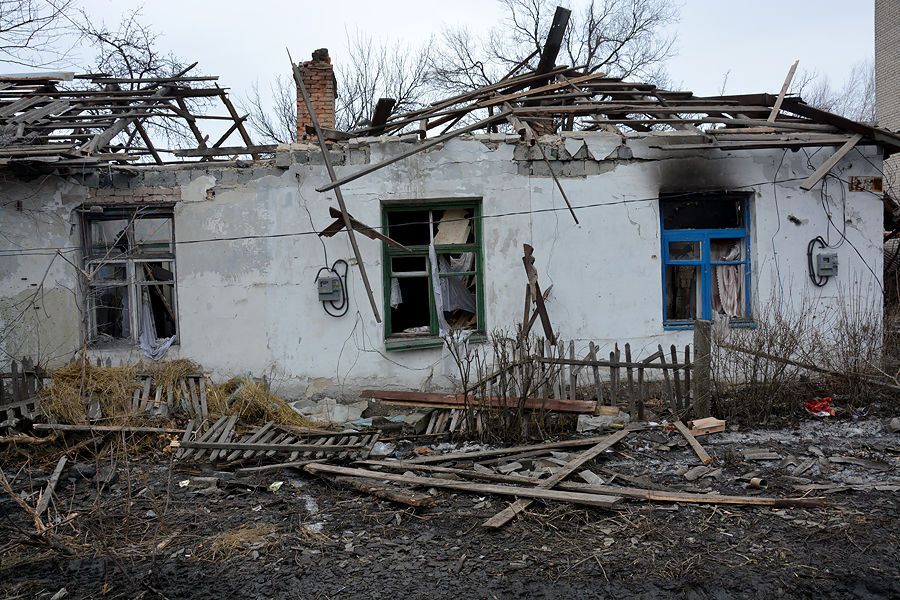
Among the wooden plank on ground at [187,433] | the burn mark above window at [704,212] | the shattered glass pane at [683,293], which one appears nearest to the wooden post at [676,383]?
the shattered glass pane at [683,293]

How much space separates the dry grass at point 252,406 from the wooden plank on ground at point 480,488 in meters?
1.90

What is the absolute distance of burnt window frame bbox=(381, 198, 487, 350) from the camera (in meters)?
8.35

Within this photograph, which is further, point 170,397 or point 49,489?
point 170,397

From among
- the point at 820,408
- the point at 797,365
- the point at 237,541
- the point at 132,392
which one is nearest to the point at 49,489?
the point at 237,541

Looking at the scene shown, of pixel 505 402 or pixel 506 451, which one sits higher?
pixel 505 402

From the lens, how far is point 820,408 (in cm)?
738

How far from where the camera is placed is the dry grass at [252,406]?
7695mm

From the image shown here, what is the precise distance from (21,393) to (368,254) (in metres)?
4.20

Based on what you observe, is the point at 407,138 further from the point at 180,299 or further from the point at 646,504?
the point at 646,504

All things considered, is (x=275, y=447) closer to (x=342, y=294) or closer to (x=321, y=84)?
(x=342, y=294)

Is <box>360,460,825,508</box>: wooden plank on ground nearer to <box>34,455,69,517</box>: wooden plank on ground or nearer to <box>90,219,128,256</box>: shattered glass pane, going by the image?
<box>34,455,69,517</box>: wooden plank on ground

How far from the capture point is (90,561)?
164 inches

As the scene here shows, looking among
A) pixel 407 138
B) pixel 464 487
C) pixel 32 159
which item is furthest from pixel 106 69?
pixel 464 487

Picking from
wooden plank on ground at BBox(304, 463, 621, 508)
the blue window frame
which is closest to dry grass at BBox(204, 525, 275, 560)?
wooden plank on ground at BBox(304, 463, 621, 508)
